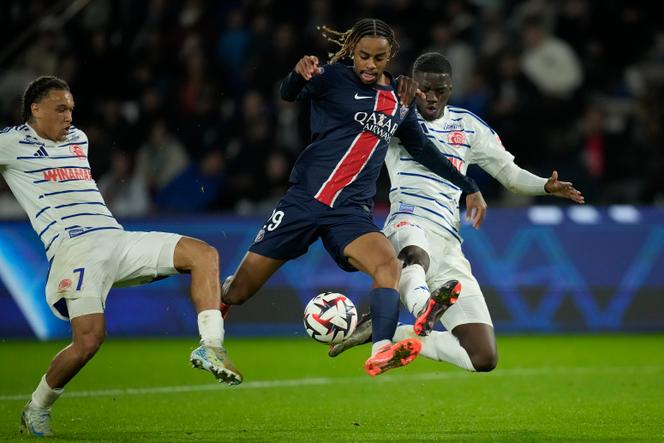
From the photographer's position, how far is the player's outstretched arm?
755cm

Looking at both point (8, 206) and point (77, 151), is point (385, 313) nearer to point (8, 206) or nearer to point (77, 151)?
point (77, 151)

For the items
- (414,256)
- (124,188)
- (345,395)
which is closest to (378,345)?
(414,256)

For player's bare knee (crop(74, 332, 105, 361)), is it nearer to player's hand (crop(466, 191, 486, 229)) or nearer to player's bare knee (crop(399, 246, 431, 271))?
player's bare knee (crop(399, 246, 431, 271))

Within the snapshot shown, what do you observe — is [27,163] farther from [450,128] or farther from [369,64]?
[450,128]

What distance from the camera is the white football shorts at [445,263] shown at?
27.7ft

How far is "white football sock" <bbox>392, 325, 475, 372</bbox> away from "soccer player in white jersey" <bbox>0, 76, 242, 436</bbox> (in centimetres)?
136

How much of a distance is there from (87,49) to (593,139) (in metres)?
6.72

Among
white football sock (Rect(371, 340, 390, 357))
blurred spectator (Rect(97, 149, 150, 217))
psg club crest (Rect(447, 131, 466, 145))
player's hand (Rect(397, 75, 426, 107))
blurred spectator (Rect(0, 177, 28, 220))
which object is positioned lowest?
blurred spectator (Rect(0, 177, 28, 220))

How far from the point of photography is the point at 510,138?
14875 mm

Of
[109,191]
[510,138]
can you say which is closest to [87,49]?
[109,191]

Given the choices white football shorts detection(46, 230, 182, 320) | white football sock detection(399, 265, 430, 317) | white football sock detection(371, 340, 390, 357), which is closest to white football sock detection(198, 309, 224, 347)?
white football shorts detection(46, 230, 182, 320)

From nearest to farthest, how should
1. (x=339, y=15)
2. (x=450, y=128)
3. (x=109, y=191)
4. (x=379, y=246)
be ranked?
(x=379, y=246) → (x=450, y=128) → (x=109, y=191) → (x=339, y=15)

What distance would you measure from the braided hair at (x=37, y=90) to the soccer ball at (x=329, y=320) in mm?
2134

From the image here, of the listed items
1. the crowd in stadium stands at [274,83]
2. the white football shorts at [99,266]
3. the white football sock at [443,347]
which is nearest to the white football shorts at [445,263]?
the white football sock at [443,347]
